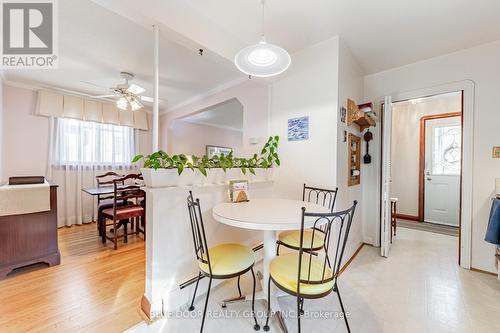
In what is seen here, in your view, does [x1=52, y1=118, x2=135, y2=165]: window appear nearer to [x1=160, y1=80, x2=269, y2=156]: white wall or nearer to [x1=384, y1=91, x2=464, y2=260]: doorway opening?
[x1=160, y1=80, x2=269, y2=156]: white wall

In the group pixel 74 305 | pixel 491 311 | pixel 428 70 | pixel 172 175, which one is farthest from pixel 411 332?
pixel 428 70

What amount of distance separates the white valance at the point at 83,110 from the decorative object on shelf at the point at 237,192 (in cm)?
366

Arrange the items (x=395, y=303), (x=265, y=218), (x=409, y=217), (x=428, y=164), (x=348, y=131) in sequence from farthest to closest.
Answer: (x=409, y=217), (x=428, y=164), (x=348, y=131), (x=395, y=303), (x=265, y=218)

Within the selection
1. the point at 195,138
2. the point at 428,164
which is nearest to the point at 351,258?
the point at 428,164

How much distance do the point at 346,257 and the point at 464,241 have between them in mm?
1359

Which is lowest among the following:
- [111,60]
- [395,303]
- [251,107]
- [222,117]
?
[395,303]

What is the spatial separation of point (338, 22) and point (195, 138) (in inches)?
175

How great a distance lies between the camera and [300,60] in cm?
245

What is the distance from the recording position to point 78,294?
5.93ft

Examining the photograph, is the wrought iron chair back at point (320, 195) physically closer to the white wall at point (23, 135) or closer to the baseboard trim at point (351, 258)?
the baseboard trim at point (351, 258)

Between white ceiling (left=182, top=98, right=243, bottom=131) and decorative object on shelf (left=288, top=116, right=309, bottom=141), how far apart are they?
204 centimetres

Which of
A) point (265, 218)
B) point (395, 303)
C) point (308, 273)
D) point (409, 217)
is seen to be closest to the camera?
point (308, 273)

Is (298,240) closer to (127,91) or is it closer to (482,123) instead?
(482,123)

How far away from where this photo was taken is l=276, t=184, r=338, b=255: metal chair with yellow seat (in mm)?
1757
